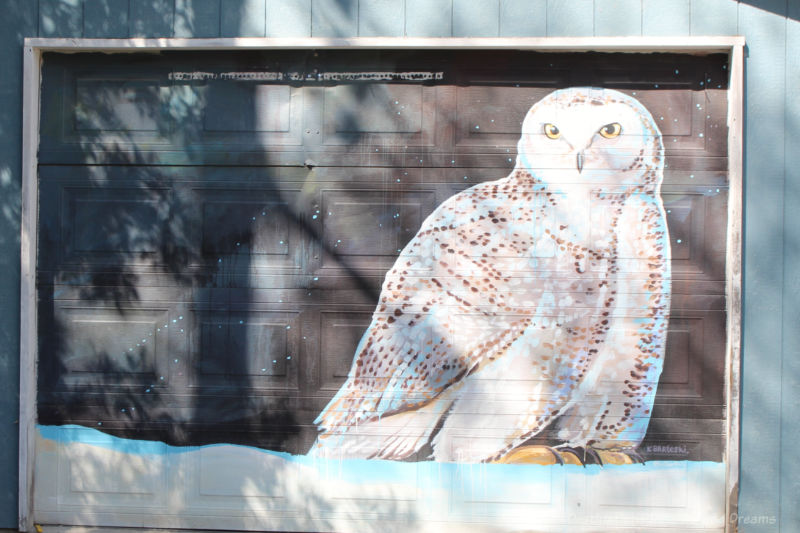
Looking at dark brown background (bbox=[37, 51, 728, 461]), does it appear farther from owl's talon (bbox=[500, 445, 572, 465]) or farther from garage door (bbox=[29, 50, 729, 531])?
owl's talon (bbox=[500, 445, 572, 465])

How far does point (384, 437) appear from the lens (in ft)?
11.2

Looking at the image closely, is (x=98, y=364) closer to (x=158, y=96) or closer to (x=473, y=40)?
(x=158, y=96)

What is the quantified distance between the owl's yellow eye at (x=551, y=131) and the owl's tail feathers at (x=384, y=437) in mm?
1577

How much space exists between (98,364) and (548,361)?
2.49m

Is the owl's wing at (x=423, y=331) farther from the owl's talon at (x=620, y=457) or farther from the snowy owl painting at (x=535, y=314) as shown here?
the owl's talon at (x=620, y=457)

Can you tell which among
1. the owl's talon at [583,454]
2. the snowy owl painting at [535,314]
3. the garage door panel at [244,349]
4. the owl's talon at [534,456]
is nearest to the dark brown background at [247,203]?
the garage door panel at [244,349]

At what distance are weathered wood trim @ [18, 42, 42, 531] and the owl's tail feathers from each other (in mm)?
1552

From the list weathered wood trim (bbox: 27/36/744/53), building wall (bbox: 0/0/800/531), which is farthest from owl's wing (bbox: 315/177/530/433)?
building wall (bbox: 0/0/800/531)

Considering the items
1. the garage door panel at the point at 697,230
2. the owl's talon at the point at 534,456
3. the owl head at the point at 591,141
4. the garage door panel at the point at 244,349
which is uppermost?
the owl head at the point at 591,141

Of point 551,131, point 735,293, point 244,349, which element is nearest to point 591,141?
point 551,131

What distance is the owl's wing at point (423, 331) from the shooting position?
3391mm

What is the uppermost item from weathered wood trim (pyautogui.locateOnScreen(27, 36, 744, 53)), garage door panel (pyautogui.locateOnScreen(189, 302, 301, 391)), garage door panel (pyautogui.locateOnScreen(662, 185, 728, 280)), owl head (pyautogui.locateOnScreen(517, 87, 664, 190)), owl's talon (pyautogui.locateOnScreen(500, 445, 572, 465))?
weathered wood trim (pyautogui.locateOnScreen(27, 36, 744, 53))

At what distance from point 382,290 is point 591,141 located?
4.59 feet

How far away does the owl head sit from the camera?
3.37m
